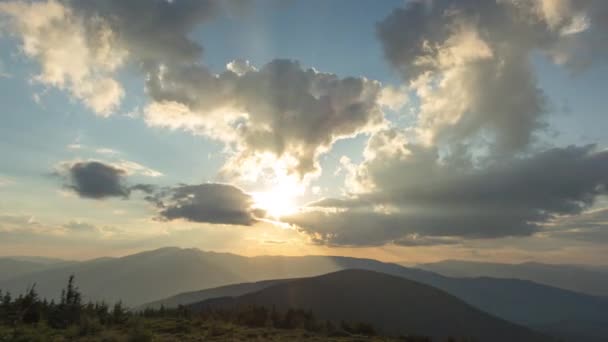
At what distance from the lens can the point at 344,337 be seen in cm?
3294

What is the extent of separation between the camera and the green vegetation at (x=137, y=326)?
2658 cm

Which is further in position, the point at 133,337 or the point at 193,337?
the point at 193,337

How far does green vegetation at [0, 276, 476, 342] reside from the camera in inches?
1046

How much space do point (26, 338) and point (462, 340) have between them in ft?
105

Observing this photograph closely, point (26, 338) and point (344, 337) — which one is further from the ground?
point (26, 338)

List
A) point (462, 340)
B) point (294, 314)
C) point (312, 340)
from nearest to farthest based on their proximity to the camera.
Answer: point (312, 340) → point (462, 340) → point (294, 314)

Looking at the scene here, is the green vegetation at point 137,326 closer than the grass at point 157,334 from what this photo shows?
No

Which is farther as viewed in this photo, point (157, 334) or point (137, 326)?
point (137, 326)

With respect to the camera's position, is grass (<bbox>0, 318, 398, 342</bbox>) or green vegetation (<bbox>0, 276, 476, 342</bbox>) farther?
green vegetation (<bbox>0, 276, 476, 342</bbox>)

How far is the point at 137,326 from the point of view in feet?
97.5

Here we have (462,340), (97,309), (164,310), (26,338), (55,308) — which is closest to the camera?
(26,338)

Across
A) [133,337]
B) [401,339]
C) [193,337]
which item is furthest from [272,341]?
[401,339]

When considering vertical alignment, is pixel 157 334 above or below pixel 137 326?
below

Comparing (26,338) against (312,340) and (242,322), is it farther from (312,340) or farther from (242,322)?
(242,322)
